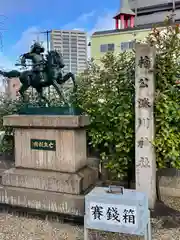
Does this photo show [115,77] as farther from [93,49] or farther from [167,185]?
[93,49]

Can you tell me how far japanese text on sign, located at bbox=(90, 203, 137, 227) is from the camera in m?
2.29

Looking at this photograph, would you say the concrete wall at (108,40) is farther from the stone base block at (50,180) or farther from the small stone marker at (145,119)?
the stone base block at (50,180)

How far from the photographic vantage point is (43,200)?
3369mm

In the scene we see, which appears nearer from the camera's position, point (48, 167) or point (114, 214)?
point (114, 214)

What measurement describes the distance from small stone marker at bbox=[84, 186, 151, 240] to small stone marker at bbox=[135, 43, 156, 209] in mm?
1128

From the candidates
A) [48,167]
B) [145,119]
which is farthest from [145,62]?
[48,167]

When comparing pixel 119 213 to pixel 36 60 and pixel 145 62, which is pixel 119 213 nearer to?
pixel 145 62

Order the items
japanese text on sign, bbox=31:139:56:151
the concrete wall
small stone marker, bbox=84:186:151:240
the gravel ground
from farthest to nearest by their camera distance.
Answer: the concrete wall, japanese text on sign, bbox=31:139:56:151, the gravel ground, small stone marker, bbox=84:186:151:240

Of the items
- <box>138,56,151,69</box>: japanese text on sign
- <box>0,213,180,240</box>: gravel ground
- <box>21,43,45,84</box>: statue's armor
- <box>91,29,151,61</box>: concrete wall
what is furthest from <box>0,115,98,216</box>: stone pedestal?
<box>91,29,151,61</box>: concrete wall

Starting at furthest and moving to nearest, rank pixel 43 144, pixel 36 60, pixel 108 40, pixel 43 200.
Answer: pixel 108 40 < pixel 36 60 < pixel 43 144 < pixel 43 200

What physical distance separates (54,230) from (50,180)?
0.63 m

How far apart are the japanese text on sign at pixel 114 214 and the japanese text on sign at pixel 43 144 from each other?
4.27 feet

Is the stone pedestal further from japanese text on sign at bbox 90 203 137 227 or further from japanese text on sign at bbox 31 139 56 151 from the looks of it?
japanese text on sign at bbox 90 203 137 227

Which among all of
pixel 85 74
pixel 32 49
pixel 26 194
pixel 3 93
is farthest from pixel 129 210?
pixel 3 93
